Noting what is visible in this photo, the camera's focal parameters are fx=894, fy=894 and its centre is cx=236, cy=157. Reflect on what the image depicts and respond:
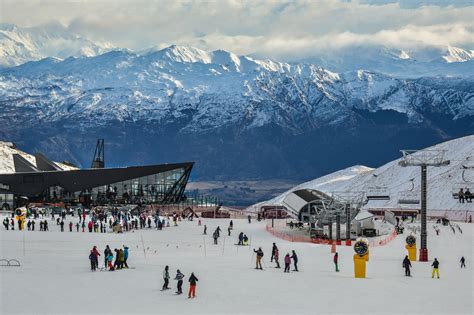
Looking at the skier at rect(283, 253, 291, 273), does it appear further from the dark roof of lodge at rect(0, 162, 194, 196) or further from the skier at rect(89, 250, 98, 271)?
the dark roof of lodge at rect(0, 162, 194, 196)

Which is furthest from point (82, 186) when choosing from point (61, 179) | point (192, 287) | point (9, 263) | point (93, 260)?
point (192, 287)

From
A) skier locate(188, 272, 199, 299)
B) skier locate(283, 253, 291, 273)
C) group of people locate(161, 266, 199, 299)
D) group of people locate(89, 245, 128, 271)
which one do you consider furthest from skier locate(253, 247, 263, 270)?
skier locate(188, 272, 199, 299)

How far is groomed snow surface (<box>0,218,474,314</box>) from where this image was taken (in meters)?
38.7

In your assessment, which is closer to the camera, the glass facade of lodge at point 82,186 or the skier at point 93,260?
the skier at point 93,260

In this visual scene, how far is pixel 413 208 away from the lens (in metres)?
173

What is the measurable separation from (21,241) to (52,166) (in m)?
91.9

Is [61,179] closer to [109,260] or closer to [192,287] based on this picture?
[109,260]

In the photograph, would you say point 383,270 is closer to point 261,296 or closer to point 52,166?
point 261,296

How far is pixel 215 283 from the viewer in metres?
45.7

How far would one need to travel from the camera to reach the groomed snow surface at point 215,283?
127 ft

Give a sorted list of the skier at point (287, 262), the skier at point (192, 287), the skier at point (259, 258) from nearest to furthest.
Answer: the skier at point (192, 287)
the skier at point (287, 262)
the skier at point (259, 258)

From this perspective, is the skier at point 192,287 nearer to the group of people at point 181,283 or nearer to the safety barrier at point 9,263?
the group of people at point 181,283

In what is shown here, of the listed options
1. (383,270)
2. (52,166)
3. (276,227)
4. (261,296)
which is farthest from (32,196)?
(261,296)

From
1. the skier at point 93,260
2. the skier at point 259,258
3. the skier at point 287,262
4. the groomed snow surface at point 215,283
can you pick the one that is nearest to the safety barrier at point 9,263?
the groomed snow surface at point 215,283
